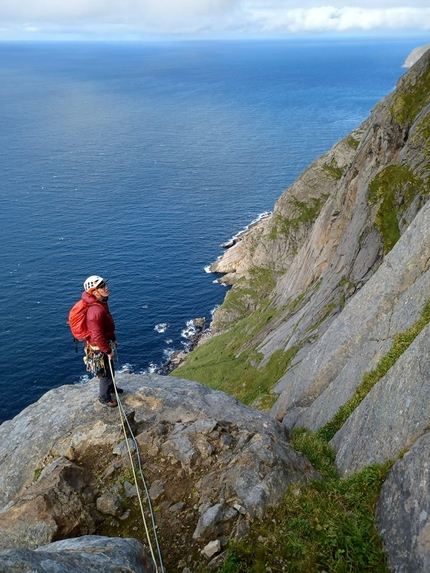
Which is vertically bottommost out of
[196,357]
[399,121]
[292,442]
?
[292,442]

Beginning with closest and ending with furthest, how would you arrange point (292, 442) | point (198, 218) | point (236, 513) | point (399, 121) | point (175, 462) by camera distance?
1. point (236, 513)
2. point (175, 462)
3. point (292, 442)
4. point (399, 121)
5. point (198, 218)

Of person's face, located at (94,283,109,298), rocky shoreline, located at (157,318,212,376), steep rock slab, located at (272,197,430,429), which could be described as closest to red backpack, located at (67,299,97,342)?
person's face, located at (94,283,109,298)

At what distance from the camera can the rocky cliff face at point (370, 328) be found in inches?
515

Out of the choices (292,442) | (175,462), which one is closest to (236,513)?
(175,462)

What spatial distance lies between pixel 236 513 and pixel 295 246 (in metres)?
105

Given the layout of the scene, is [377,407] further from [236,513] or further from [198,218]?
[198,218]

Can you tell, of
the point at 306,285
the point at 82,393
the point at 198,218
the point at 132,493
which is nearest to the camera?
the point at 132,493

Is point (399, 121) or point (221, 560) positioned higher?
point (399, 121)

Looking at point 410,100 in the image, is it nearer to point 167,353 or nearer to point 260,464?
point 260,464

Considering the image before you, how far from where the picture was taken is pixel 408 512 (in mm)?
11117

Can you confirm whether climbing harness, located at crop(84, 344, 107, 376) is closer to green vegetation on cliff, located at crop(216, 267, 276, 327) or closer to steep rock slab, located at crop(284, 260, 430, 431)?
steep rock slab, located at crop(284, 260, 430, 431)

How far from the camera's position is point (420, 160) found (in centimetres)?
4291

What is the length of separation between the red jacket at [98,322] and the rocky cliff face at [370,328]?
29.7 feet

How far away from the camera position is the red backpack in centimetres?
1716
